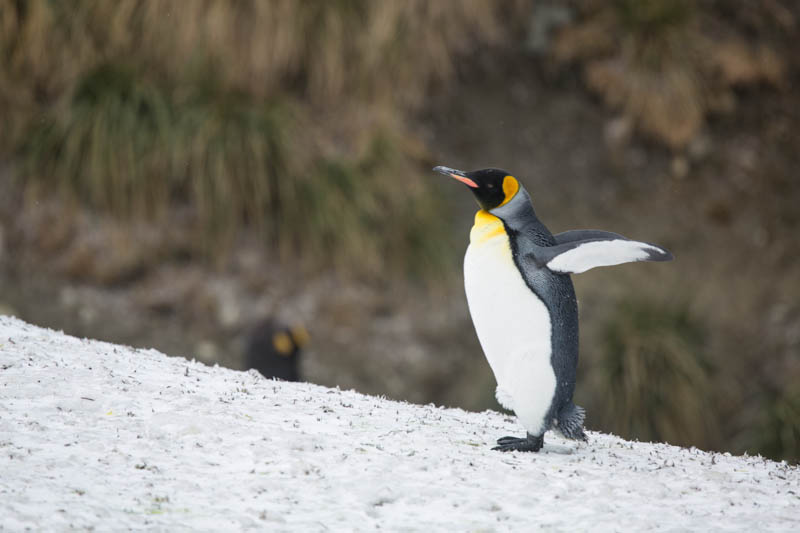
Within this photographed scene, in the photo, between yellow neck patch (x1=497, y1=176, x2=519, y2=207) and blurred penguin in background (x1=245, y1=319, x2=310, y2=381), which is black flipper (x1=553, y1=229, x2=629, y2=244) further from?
blurred penguin in background (x1=245, y1=319, x2=310, y2=381)

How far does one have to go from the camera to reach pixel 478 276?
2.54 m

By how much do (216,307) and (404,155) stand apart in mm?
1714

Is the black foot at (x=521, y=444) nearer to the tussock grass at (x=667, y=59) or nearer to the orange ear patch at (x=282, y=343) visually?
the orange ear patch at (x=282, y=343)

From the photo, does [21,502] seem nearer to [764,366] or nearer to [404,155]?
[404,155]

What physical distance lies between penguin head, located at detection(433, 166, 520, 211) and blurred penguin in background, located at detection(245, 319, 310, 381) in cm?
275

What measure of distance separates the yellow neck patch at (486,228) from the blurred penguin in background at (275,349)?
2690mm

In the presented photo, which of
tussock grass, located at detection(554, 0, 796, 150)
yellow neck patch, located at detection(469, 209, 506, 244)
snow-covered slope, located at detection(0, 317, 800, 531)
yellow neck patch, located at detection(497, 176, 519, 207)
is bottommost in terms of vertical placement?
snow-covered slope, located at detection(0, 317, 800, 531)

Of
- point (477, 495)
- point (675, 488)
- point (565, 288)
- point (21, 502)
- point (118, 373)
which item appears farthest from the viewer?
point (118, 373)

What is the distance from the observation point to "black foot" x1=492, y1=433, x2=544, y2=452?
2492mm

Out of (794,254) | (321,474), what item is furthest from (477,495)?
(794,254)

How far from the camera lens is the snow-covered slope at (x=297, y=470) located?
1.91 m

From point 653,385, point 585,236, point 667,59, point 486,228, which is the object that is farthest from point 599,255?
point 667,59

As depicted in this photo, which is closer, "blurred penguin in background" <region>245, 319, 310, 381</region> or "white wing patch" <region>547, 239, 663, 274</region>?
"white wing patch" <region>547, 239, 663, 274</region>

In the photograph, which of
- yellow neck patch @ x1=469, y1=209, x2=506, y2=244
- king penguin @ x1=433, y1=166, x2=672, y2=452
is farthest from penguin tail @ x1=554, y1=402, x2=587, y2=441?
yellow neck patch @ x1=469, y1=209, x2=506, y2=244
